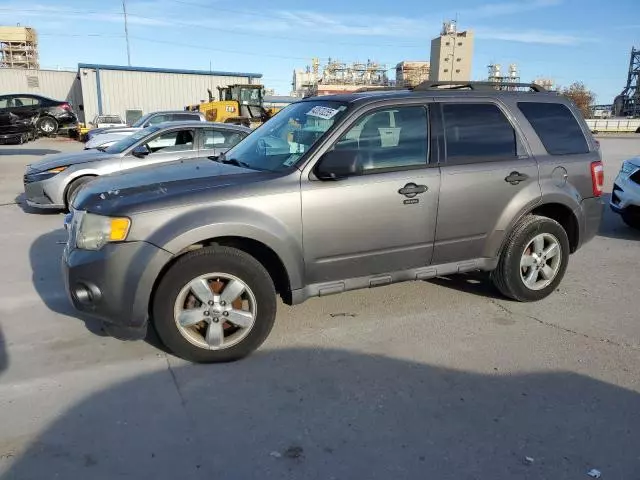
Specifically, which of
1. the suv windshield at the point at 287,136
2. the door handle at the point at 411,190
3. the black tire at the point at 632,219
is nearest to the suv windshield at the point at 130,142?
the suv windshield at the point at 287,136

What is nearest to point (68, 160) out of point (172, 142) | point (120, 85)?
point (172, 142)

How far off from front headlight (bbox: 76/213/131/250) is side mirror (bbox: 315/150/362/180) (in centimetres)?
136

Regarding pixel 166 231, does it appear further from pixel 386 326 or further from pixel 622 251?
pixel 622 251

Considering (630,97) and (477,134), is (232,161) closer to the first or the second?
(477,134)

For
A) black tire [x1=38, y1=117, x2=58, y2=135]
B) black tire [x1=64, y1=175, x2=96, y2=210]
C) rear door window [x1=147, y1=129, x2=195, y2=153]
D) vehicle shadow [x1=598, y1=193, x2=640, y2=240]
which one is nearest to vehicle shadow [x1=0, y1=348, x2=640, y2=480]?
vehicle shadow [x1=598, y1=193, x2=640, y2=240]

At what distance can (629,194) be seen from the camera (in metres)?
6.93

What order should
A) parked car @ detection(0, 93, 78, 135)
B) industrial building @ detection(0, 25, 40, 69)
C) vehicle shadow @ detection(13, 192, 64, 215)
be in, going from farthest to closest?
industrial building @ detection(0, 25, 40, 69), parked car @ detection(0, 93, 78, 135), vehicle shadow @ detection(13, 192, 64, 215)

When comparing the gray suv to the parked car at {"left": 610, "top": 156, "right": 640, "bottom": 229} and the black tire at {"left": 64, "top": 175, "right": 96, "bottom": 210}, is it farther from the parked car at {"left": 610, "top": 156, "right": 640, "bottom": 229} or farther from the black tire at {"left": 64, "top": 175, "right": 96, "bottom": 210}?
the black tire at {"left": 64, "top": 175, "right": 96, "bottom": 210}

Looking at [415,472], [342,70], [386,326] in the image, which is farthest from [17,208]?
[342,70]

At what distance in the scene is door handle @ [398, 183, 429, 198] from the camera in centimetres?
381

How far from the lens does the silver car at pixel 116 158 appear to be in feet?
25.5

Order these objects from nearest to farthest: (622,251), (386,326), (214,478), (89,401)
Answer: (214,478), (89,401), (386,326), (622,251)

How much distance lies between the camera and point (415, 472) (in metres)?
2.41

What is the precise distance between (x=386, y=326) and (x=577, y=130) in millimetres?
2634
